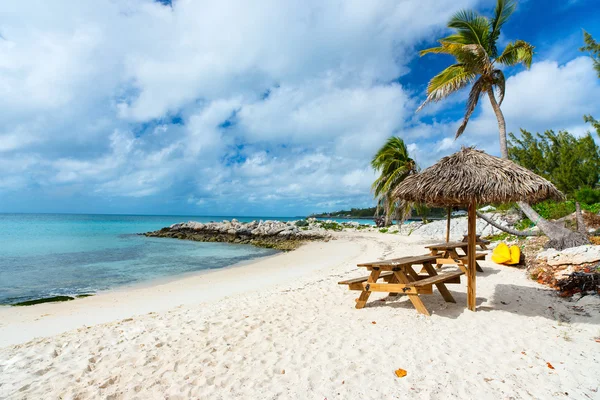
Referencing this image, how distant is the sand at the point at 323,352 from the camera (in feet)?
10.7

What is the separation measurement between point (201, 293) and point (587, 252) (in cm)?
943

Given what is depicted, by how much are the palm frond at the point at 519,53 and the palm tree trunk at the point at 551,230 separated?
123 cm

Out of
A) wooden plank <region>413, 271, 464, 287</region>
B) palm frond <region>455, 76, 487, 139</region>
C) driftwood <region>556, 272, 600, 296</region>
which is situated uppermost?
palm frond <region>455, 76, 487, 139</region>

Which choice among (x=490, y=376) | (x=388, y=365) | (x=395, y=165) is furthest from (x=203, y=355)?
(x=395, y=165)

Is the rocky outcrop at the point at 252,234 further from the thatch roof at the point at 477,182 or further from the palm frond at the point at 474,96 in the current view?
the thatch roof at the point at 477,182

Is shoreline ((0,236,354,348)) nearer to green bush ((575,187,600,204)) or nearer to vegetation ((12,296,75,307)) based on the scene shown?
vegetation ((12,296,75,307))

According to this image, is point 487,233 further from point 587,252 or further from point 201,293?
point 201,293

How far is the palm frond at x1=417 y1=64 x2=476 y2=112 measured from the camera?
12.1 m

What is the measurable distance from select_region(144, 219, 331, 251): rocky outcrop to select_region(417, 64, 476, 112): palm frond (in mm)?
13902

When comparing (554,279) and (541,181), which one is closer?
(541,181)

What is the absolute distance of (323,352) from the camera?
402cm

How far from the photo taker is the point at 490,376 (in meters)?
3.44

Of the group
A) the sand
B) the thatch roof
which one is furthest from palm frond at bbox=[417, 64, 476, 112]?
the sand

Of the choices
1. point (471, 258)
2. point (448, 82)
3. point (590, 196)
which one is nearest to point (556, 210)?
point (590, 196)
